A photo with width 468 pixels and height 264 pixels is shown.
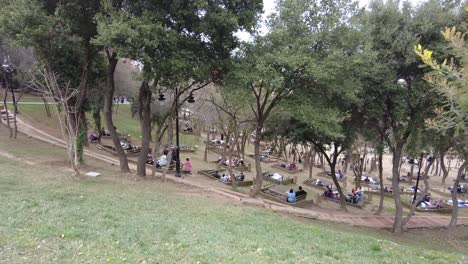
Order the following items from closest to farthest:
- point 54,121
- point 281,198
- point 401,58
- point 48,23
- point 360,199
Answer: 1. point 48,23
2. point 401,58
3. point 281,198
4. point 360,199
5. point 54,121

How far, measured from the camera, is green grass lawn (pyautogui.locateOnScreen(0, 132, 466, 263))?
5.49 m

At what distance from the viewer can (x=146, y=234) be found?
664 cm

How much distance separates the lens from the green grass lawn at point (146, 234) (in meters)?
5.49

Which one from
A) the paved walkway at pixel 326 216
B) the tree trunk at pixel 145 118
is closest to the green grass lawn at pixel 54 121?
the paved walkway at pixel 326 216

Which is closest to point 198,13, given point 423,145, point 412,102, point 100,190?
point 100,190

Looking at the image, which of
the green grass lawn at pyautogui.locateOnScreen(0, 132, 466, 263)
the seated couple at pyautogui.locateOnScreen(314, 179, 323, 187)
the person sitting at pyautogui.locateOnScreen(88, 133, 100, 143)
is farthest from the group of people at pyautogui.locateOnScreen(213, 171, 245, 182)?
the person sitting at pyautogui.locateOnScreen(88, 133, 100, 143)

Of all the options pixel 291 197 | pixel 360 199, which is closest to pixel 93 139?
pixel 291 197

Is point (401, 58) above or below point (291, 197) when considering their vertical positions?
above

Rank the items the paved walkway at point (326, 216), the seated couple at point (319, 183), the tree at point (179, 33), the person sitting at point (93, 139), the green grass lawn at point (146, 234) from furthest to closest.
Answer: the person sitting at point (93, 139)
the seated couple at point (319, 183)
the paved walkway at point (326, 216)
the tree at point (179, 33)
the green grass lawn at point (146, 234)

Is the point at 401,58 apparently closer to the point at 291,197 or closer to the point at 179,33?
the point at 179,33

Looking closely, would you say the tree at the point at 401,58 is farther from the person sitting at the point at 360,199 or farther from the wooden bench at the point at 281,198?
the person sitting at the point at 360,199

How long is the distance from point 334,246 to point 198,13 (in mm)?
8902

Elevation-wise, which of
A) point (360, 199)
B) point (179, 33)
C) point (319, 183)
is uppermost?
point (179, 33)

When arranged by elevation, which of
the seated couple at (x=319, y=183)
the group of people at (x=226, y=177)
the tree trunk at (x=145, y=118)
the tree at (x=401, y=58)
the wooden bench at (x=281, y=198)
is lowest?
the seated couple at (x=319, y=183)
